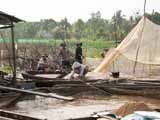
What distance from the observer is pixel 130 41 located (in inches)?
680

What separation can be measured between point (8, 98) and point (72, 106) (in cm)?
181

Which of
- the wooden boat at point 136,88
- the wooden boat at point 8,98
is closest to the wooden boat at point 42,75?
A: the wooden boat at point 136,88

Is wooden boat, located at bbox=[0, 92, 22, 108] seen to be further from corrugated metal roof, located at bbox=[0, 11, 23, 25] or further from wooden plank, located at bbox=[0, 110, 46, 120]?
wooden plank, located at bbox=[0, 110, 46, 120]

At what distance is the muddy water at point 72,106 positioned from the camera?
34.7 feet

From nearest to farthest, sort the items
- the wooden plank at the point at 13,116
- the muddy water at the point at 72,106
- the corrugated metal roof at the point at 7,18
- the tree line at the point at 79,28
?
the wooden plank at the point at 13,116
the muddy water at the point at 72,106
the corrugated metal roof at the point at 7,18
the tree line at the point at 79,28

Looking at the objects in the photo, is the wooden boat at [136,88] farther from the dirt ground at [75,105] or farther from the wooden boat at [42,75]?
the wooden boat at [42,75]

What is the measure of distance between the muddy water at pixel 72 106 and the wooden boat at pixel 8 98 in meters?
0.22

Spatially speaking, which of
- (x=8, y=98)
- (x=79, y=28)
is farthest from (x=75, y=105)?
(x=79, y=28)

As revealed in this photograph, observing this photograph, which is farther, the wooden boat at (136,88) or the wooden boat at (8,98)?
the wooden boat at (136,88)

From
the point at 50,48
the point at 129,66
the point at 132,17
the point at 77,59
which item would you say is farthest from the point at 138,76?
the point at 132,17

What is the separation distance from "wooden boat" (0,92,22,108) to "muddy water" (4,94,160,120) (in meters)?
0.22

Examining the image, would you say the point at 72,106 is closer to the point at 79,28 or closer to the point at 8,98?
the point at 8,98

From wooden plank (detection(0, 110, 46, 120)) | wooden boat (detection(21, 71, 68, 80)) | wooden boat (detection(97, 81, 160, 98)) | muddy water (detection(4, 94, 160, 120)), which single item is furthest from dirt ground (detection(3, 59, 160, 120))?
wooden plank (detection(0, 110, 46, 120))

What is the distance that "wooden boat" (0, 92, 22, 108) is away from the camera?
37.1ft
